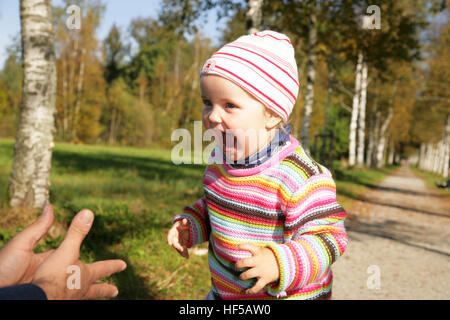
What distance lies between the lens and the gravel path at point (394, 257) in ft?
14.0

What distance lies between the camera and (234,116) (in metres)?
1.62

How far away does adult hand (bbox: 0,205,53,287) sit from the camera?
1417 millimetres

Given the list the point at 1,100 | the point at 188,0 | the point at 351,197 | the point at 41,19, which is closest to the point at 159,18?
the point at 188,0

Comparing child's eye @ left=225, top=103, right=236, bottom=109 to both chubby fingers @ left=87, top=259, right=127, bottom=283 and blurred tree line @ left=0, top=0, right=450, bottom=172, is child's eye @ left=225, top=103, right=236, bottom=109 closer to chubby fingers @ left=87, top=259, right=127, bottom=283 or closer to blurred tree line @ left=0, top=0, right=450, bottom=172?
chubby fingers @ left=87, top=259, right=127, bottom=283

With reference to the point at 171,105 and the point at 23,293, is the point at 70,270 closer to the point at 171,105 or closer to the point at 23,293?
the point at 23,293

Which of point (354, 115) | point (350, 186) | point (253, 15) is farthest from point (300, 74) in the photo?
point (253, 15)

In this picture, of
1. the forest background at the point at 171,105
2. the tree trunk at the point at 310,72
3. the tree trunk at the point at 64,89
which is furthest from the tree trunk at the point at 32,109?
the tree trunk at the point at 64,89

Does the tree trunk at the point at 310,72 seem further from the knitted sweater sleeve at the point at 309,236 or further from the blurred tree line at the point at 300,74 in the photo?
the knitted sweater sleeve at the point at 309,236

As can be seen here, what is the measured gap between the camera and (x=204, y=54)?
37.0 meters

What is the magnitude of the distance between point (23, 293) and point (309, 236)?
1109 millimetres

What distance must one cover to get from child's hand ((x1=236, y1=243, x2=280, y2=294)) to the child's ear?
62 centimetres

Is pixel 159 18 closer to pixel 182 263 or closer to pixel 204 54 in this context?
pixel 182 263

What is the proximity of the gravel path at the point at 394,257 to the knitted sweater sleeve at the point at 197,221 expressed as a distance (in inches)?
102

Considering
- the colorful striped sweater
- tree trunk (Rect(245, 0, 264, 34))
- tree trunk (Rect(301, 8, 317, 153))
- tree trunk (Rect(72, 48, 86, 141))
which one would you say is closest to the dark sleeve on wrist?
the colorful striped sweater
